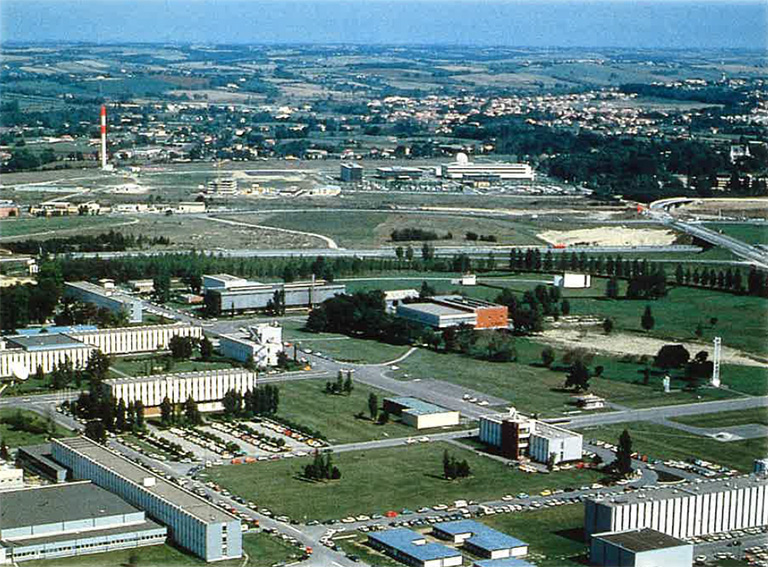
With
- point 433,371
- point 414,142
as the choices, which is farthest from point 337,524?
point 414,142

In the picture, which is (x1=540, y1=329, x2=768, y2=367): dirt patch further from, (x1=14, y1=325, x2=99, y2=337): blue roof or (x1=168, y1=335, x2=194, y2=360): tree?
(x1=14, y1=325, x2=99, y2=337): blue roof

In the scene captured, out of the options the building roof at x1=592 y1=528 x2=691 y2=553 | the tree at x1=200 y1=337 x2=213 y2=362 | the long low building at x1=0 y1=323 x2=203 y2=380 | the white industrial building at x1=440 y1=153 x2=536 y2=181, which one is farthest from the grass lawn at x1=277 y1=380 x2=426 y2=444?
the white industrial building at x1=440 y1=153 x2=536 y2=181

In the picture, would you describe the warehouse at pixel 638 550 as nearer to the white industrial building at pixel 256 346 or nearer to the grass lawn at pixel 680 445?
the grass lawn at pixel 680 445

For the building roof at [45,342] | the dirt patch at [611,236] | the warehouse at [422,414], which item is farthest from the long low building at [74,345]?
the dirt patch at [611,236]

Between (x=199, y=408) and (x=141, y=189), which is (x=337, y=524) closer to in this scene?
(x=199, y=408)

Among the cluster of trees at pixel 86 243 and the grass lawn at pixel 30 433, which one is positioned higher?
the grass lawn at pixel 30 433

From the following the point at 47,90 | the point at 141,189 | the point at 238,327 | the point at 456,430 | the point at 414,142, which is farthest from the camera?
the point at 47,90
